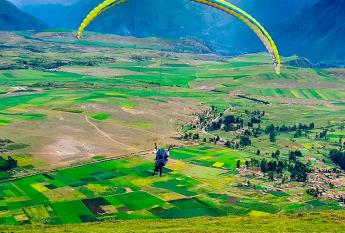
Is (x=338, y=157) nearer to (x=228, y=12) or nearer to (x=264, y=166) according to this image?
(x=264, y=166)

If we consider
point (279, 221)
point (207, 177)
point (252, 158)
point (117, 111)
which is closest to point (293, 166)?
point (252, 158)

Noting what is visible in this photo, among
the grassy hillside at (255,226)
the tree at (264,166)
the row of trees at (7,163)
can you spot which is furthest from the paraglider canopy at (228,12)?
the tree at (264,166)

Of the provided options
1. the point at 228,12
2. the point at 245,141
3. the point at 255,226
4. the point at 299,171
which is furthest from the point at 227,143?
the point at 228,12

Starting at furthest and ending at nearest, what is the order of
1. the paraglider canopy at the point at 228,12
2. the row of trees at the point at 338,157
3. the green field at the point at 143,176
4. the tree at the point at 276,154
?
the tree at the point at 276,154
the row of trees at the point at 338,157
the green field at the point at 143,176
the paraglider canopy at the point at 228,12

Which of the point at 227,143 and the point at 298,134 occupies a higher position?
the point at 298,134

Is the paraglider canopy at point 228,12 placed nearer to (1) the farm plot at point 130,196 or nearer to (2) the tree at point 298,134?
(1) the farm plot at point 130,196

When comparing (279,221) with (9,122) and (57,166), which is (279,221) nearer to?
(57,166)

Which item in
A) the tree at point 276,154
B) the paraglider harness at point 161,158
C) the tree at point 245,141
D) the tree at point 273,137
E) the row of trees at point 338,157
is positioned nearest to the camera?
the paraglider harness at point 161,158

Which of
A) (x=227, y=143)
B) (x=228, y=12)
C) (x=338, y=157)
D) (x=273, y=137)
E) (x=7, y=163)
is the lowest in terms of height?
(x=7, y=163)

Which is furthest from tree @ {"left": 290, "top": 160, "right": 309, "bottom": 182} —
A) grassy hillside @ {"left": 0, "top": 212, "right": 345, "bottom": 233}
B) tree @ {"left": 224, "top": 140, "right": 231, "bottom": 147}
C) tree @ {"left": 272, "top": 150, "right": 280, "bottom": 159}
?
grassy hillside @ {"left": 0, "top": 212, "right": 345, "bottom": 233}

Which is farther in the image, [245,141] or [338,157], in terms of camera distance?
[245,141]

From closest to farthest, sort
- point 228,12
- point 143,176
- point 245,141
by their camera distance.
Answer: point 228,12 → point 143,176 → point 245,141
